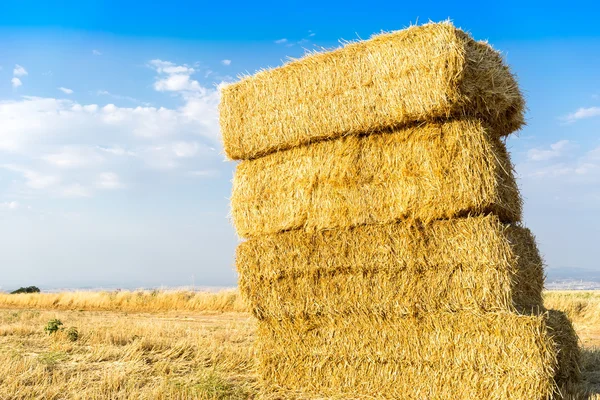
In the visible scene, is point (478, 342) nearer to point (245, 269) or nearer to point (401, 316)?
point (401, 316)

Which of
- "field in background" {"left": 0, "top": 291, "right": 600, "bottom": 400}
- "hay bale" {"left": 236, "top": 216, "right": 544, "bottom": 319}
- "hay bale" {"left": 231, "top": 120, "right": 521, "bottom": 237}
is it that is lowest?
"field in background" {"left": 0, "top": 291, "right": 600, "bottom": 400}

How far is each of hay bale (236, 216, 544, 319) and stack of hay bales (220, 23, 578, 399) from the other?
2cm

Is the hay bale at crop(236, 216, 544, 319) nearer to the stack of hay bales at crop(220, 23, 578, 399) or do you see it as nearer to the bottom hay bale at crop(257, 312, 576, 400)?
the stack of hay bales at crop(220, 23, 578, 399)

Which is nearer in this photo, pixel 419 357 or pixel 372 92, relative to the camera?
pixel 419 357

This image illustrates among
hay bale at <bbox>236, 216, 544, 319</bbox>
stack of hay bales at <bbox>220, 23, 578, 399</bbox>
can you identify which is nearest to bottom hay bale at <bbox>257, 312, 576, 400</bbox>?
stack of hay bales at <bbox>220, 23, 578, 399</bbox>

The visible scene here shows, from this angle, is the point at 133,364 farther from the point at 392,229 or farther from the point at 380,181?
the point at 380,181

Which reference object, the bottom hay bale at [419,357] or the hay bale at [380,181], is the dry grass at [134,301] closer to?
the bottom hay bale at [419,357]

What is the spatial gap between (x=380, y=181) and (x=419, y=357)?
1996 millimetres

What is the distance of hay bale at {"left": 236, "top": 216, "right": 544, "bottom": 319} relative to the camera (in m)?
5.63

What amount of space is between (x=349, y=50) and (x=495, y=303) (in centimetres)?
333

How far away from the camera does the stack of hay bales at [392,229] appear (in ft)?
18.6

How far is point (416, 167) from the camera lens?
6.02 m

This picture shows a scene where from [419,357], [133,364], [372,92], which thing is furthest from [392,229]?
[133,364]

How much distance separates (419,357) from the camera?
604 centimetres
